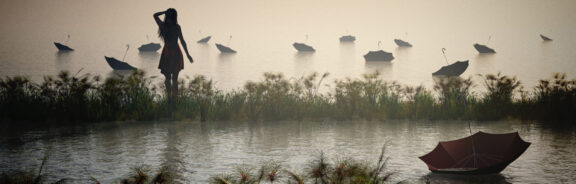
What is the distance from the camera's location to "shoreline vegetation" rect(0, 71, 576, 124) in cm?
1415

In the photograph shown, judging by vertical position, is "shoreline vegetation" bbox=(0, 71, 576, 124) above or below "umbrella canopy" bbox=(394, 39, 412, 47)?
below

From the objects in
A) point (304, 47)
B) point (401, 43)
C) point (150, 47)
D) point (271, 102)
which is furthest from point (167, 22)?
point (401, 43)

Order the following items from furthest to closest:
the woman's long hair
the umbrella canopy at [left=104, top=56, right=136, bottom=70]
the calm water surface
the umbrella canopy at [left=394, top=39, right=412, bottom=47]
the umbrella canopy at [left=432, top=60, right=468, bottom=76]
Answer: the umbrella canopy at [left=394, top=39, right=412, bottom=47], the umbrella canopy at [left=104, top=56, right=136, bottom=70], the umbrella canopy at [left=432, top=60, right=468, bottom=76], the woman's long hair, the calm water surface

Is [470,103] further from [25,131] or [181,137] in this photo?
[25,131]

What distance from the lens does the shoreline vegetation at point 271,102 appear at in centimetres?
1415

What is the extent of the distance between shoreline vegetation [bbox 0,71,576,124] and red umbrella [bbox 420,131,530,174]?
17.7 feet

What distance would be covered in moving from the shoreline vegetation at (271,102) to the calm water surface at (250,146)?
2.11 ft

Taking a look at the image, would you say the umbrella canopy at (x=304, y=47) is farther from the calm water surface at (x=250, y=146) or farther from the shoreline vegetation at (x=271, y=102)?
the calm water surface at (x=250, y=146)

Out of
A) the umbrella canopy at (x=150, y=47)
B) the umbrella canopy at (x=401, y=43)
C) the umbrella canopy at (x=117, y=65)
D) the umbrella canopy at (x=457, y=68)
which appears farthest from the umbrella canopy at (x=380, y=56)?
the umbrella canopy at (x=401, y=43)

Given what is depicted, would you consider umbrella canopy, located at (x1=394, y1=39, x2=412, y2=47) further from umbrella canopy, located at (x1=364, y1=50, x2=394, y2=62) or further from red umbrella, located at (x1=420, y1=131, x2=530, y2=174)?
red umbrella, located at (x1=420, y1=131, x2=530, y2=174)

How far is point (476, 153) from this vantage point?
29.7 ft

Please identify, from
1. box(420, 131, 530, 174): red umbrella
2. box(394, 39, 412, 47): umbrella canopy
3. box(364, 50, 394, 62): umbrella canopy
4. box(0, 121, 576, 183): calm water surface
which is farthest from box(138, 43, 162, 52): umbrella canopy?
box(420, 131, 530, 174): red umbrella

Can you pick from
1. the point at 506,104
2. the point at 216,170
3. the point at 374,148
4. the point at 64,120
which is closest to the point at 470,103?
the point at 506,104

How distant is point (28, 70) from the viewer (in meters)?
32.1
